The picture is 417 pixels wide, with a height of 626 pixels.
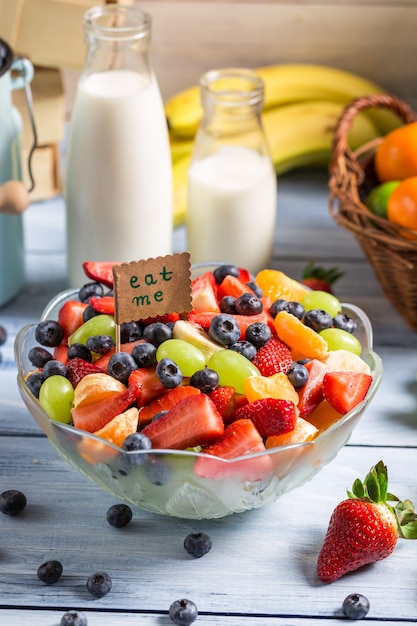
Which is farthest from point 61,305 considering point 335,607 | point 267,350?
point 335,607

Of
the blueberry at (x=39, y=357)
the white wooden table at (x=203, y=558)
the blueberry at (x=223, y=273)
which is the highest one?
the blueberry at (x=223, y=273)

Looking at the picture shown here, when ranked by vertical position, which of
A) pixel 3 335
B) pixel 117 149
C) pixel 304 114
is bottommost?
pixel 3 335

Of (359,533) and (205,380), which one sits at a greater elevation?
(205,380)

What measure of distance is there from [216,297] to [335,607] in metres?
0.40

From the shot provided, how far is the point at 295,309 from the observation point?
110cm

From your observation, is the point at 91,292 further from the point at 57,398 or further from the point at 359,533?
the point at 359,533

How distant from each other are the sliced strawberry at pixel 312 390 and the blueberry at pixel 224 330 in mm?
89

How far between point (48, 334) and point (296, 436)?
0.34 meters

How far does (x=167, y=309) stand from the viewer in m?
1.03

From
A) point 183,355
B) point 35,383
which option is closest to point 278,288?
point 183,355

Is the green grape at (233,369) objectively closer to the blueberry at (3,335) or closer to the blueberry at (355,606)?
the blueberry at (355,606)

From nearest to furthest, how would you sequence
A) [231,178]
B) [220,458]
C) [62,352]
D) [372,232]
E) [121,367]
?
[220,458] < [121,367] < [62,352] < [372,232] < [231,178]

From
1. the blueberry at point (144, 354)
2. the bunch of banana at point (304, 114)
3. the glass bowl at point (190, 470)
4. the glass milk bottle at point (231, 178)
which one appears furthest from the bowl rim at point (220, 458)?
the bunch of banana at point (304, 114)

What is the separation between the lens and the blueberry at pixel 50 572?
94 cm
